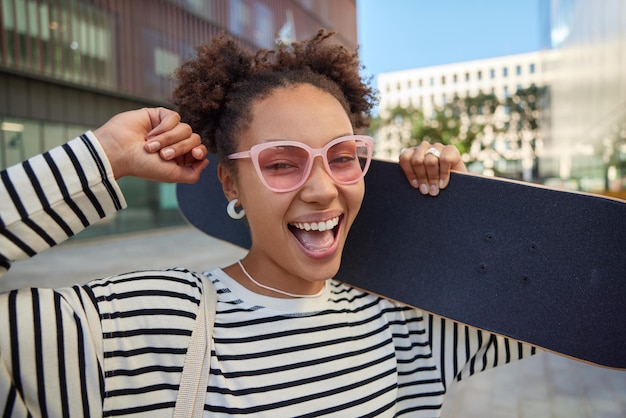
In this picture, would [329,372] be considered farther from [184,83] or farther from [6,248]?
[184,83]

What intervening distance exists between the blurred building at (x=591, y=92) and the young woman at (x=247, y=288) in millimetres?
7126

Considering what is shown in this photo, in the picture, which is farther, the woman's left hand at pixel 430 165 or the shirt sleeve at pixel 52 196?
the woman's left hand at pixel 430 165

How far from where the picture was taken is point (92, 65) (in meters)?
14.2

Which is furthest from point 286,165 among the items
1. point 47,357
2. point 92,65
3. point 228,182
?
point 92,65

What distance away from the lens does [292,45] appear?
5.05 ft

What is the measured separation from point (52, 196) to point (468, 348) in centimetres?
118

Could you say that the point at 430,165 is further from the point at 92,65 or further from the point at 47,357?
the point at 92,65

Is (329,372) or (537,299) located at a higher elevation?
(537,299)

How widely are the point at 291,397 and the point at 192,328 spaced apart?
283 millimetres

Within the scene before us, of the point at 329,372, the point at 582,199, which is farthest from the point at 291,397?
the point at 582,199

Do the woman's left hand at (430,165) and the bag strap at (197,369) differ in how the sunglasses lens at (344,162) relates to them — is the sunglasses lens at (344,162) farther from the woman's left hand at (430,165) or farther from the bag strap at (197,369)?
the bag strap at (197,369)

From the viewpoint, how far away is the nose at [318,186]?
122cm

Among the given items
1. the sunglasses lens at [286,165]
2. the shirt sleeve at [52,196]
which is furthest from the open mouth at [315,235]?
the shirt sleeve at [52,196]

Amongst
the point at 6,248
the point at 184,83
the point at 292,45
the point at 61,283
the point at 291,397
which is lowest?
the point at 61,283
